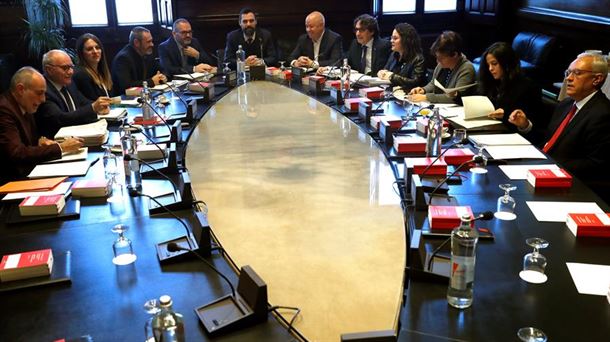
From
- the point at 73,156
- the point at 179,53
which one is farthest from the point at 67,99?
the point at 179,53

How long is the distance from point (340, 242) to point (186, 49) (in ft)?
14.2

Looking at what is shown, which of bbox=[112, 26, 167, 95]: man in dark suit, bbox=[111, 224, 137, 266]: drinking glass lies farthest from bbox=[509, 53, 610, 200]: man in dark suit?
bbox=[112, 26, 167, 95]: man in dark suit

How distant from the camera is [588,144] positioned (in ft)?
9.25

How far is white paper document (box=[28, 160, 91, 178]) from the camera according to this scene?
8.59ft

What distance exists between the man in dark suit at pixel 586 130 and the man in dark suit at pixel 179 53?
11.5ft

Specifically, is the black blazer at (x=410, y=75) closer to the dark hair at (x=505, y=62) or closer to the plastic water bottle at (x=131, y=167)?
the dark hair at (x=505, y=62)

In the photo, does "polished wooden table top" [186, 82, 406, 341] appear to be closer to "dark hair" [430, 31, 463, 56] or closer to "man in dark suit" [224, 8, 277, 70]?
"dark hair" [430, 31, 463, 56]

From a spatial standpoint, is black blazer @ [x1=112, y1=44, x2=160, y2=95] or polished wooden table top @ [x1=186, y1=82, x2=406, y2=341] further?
black blazer @ [x1=112, y1=44, x2=160, y2=95]

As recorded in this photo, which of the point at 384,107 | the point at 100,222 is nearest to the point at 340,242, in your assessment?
the point at 100,222

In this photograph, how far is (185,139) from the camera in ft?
10.9

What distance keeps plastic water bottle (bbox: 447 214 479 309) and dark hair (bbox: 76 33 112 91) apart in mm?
3570

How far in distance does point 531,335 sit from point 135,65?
14.6ft

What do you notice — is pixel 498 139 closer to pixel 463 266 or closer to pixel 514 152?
pixel 514 152

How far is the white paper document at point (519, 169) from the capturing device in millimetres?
2479
